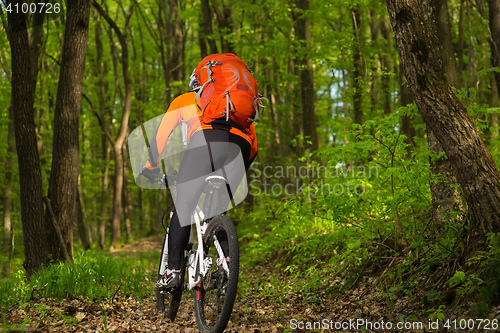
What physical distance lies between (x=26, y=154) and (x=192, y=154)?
4159mm

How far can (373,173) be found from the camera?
5.06m

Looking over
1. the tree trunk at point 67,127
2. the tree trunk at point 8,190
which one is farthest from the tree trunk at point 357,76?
the tree trunk at point 8,190

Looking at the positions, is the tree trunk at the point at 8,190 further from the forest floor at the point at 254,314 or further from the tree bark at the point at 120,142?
the forest floor at the point at 254,314

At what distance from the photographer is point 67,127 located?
702 centimetres

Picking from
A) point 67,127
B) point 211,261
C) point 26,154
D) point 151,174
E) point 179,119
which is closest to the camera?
point 211,261

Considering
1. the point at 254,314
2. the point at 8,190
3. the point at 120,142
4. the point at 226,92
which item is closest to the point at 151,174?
the point at 226,92

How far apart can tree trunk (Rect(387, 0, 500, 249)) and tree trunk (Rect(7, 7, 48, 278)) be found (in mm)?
5566

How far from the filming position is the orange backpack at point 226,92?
3.64 metres

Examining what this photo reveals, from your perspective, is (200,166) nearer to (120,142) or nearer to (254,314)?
(254,314)

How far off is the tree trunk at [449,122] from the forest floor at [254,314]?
903mm

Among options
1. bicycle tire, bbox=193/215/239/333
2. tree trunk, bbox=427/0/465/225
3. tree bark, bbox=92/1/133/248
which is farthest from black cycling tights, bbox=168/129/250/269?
tree bark, bbox=92/1/133/248

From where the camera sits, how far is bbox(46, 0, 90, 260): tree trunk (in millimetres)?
6914

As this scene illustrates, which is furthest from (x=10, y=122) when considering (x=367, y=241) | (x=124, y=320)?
(x=367, y=241)

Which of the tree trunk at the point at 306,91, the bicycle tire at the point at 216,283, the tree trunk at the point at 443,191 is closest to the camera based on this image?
the bicycle tire at the point at 216,283
